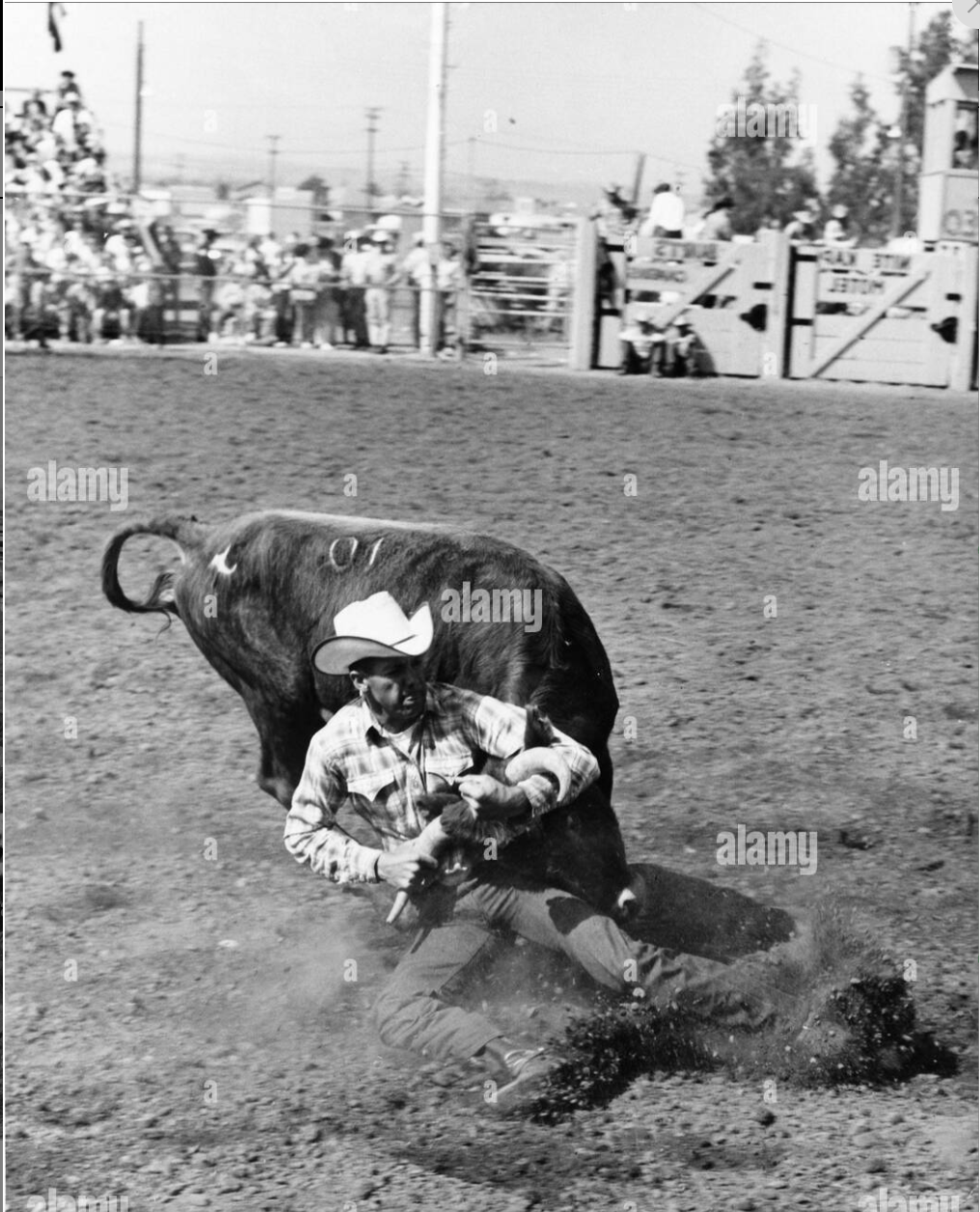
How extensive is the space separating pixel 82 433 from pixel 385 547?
322 centimetres

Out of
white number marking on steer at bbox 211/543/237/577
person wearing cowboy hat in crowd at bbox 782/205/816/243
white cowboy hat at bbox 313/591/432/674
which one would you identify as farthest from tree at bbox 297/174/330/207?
white cowboy hat at bbox 313/591/432/674

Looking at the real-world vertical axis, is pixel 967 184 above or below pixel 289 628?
above

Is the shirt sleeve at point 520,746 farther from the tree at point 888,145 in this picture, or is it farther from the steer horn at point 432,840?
the tree at point 888,145

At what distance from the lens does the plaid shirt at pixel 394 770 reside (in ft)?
17.7

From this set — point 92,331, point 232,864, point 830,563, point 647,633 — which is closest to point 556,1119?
point 232,864

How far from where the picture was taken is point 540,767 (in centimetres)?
540

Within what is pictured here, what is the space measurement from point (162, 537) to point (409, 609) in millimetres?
1178

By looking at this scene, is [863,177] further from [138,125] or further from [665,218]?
[138,125]

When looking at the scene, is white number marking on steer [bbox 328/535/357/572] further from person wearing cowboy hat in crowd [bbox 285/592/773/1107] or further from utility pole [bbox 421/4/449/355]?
utility pole [bbox 421/4/449/355]

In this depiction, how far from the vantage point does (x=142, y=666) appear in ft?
24.1

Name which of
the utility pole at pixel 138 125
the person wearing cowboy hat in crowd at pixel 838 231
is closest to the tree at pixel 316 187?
the utility pole at pixel 138 125

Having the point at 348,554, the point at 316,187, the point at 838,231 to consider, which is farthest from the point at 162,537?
the point at 838,231

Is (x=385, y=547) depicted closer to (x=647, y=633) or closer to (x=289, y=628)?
(x=289, y=628)

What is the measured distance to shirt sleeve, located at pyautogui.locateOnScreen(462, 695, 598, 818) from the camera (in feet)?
17.6
